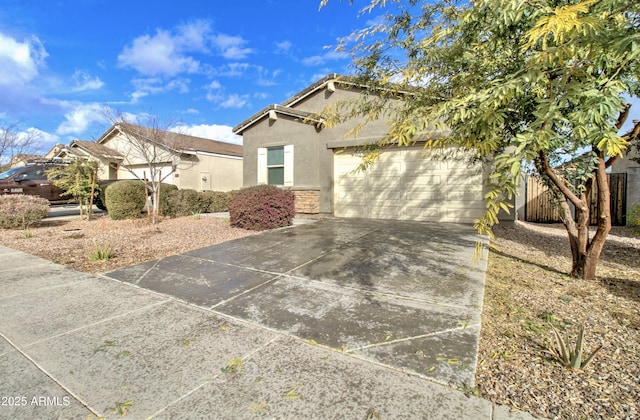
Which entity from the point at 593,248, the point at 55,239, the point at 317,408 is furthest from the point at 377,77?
the point at 55,239

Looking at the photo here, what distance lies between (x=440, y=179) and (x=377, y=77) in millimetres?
5980

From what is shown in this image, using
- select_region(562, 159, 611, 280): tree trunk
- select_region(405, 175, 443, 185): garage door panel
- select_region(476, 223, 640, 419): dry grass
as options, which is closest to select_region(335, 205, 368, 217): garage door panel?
select_region(405, 175, 443, 185): garage door panel

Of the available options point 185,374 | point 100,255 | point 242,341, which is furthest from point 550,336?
point 100,255

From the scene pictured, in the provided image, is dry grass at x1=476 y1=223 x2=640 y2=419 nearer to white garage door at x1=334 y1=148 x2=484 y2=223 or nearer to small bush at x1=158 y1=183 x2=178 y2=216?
white garage door at x1=334 y1=148 x2=484 y2=223

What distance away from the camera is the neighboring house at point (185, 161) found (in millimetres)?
15812

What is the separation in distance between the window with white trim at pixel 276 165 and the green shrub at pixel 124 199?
4.32 m

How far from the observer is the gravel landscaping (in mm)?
2020

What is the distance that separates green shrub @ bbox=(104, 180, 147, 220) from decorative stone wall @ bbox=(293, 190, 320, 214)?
5427 mm

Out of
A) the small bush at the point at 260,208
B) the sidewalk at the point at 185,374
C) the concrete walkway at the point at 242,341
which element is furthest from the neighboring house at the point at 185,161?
the sidewalk at the point at 185,374

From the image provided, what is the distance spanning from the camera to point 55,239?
7.50 metres

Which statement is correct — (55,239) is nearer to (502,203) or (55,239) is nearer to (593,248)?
(502,203)

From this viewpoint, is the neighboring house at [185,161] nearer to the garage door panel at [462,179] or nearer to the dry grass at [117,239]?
the dry grass at [117,239]

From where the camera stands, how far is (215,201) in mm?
13641

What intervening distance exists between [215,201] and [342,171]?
609 centimetres
